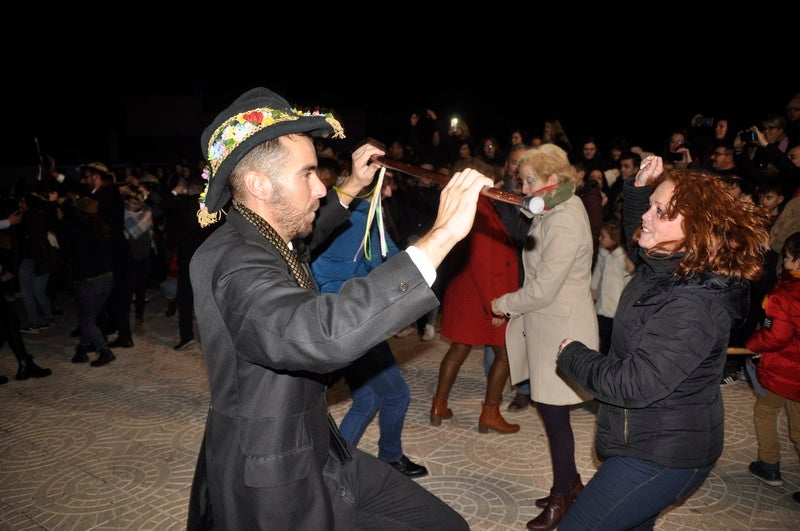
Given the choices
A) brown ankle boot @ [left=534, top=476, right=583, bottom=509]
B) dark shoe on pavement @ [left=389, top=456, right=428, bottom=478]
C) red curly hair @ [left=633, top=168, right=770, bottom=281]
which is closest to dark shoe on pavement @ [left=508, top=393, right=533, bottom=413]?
dark shoe on pavement @ [left=389, top=456, right=428, bottom=478]

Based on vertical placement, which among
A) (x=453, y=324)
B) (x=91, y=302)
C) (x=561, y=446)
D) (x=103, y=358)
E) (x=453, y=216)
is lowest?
(x=103, y=358)

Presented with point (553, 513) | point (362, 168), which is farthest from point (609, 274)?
point (362, 168)

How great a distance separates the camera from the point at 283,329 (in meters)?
1.46

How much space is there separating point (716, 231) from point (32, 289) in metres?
8.69

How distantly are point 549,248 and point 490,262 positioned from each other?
2.98 ft

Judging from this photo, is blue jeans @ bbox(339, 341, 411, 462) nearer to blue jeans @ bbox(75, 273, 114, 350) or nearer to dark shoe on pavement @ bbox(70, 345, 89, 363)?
blue jeans @ bbox(75, 273, 114, 350)

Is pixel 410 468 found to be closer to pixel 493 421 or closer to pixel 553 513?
pixel 493 421

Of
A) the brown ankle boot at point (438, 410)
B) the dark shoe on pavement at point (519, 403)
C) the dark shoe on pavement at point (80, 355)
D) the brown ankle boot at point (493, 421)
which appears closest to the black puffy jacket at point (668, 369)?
the brown ankle boot at point (493, 421)

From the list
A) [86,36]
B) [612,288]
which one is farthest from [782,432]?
[86,36]

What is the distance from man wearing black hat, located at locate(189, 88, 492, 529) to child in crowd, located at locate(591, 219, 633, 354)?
12.0 ft

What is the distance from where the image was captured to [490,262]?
4.34 meters

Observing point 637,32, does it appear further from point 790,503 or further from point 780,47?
point 790,503

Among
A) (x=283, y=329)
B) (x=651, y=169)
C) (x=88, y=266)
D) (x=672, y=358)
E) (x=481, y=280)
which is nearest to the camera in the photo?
(x=283, y=329)

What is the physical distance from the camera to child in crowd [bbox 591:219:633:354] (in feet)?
17.6
